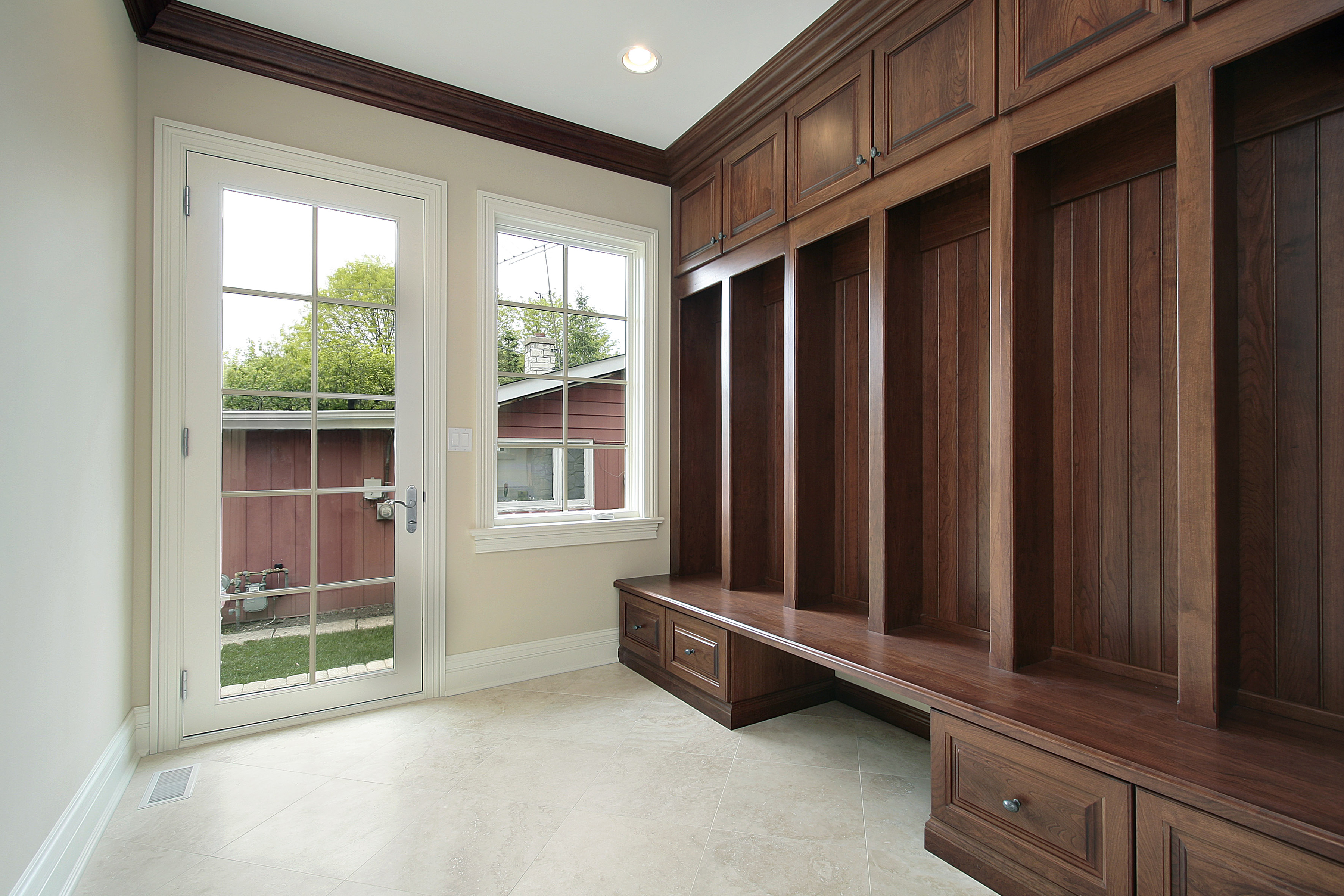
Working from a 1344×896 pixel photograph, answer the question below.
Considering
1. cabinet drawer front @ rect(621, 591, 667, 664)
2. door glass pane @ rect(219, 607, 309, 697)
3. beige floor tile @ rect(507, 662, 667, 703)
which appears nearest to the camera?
door glass pane @ rect(219, 607, 309, 697)

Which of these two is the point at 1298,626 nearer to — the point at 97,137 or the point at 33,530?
the point at 33,530

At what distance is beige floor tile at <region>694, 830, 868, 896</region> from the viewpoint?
162 centimetres

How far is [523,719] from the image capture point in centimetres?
270

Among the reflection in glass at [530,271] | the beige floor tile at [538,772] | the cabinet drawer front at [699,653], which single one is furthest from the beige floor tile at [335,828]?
the reflection in glass at [530,271]

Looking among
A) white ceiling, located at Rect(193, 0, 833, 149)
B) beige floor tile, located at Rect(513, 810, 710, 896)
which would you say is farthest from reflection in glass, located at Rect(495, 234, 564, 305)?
beige floor tile, located at Rect(513, 810, 710, 896)

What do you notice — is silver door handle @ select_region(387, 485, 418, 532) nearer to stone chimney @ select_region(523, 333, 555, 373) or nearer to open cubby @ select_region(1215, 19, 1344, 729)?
stone chimney @ select_region(523, 333, 555, 373)

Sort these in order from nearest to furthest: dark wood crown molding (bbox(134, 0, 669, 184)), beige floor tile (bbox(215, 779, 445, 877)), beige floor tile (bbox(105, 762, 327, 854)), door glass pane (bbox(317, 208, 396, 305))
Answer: beige floor tile (bbox(215, 779, 445, 877)) → beige floor tile (bbox(105, 762, 327, 854)) → dark wood crown molding (bbox(134, 0, 669, 184)) → door glass pane (bbox(317, 208, 396, 305))

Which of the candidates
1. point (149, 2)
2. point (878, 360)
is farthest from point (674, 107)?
point (149, 2)

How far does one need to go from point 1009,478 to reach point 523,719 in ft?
7.11

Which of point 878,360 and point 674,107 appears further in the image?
point 674,107

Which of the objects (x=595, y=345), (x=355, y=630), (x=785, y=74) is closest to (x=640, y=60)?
(x=785, y=74)

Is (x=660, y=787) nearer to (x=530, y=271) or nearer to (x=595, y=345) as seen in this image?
(x=595, y=345)

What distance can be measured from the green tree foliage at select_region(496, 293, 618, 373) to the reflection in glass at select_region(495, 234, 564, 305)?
0.06ft

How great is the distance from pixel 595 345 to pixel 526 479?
852mm
